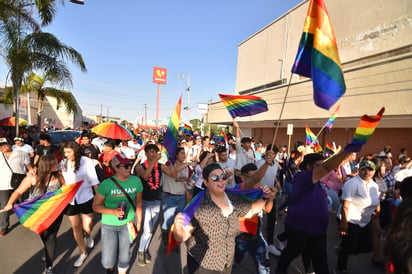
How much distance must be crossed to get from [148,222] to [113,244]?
86 cm

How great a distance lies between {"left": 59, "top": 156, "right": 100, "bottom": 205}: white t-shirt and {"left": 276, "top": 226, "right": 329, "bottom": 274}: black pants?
2.95 meters

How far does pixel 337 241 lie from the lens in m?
4.81

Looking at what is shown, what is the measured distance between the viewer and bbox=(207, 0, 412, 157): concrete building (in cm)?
1047

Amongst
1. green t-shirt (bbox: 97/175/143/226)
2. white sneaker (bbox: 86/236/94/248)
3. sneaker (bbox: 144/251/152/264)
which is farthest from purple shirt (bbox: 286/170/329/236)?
white sneaker (bbox: 86/236/94/248)

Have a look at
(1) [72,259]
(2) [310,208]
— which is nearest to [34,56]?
(1) [72,259]

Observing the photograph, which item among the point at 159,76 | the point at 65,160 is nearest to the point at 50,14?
the point at 65,160

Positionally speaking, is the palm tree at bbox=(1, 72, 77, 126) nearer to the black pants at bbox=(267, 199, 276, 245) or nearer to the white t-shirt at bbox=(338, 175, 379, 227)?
the black pants at bbox=(267, 199, 276, 245)

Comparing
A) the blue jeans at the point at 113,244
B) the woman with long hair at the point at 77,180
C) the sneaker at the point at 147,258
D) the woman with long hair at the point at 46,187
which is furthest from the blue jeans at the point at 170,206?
the woman with long hair at the point at 46,187

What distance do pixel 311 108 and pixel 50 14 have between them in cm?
1421

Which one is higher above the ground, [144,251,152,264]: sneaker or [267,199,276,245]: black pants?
[267,199,276,245]: black pants

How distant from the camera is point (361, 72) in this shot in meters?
11.7

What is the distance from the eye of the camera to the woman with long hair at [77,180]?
3.47 metres

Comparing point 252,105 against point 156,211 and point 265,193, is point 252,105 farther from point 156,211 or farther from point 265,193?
point 156,211

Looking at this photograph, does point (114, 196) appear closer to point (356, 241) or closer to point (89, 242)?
point (89, 242)
